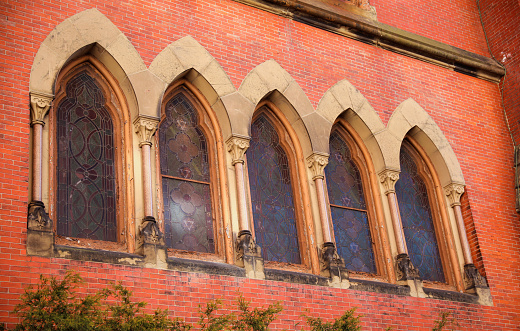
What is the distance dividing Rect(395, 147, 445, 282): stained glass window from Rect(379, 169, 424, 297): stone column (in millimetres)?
360

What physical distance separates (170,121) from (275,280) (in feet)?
7.73

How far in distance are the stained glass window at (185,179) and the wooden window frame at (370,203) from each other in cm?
174

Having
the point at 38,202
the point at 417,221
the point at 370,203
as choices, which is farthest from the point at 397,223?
the point at 38,202

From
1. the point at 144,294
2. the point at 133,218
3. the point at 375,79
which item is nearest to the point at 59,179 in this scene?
the point at 133,218

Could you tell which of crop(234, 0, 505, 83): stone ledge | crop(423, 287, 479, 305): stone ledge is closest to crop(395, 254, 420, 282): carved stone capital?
crop(423, 287, 479, 305): stone ledge

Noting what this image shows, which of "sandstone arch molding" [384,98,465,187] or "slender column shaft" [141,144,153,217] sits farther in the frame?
"sandstone arch molding" [384,98,465,187]

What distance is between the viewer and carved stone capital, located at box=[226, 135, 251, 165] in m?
8.91

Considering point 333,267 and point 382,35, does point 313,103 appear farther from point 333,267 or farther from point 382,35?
point 333,267

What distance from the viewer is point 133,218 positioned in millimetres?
7965

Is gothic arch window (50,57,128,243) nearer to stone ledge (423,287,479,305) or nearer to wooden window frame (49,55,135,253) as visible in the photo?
wooden window frame (49,55,135,253)

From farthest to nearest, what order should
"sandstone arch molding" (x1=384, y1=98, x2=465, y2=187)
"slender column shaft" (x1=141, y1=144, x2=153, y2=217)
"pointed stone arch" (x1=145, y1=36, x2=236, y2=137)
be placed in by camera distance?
"sandstone arch molding" (x1=384, y1=98, x2=465, y2=187)
"pointed stone arch" (x1=145, y1=36, x2=236, y2=137)
"slender column shaft" (x1=141, y1=144, x2=153, y2=217)

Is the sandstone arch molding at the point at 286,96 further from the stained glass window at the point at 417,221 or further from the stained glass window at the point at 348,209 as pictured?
the stained glass window at the point at 417,221

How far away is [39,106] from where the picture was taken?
7.69m

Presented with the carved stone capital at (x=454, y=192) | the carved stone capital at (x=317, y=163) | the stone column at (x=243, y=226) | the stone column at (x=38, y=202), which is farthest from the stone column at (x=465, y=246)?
the stone column at (x=38, y=202)
